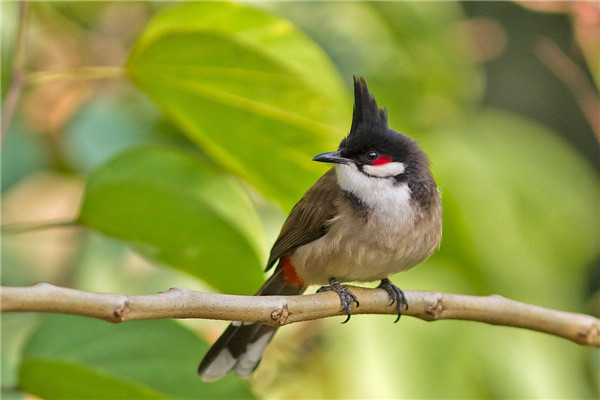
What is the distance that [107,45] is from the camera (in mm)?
2934

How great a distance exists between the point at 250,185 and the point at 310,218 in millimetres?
385

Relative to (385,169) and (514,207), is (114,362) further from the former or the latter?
(514,207)

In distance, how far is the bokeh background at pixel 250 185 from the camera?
1689mm

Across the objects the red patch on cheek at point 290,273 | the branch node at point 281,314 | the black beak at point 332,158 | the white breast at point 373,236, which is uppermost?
the black beak at point 332,158

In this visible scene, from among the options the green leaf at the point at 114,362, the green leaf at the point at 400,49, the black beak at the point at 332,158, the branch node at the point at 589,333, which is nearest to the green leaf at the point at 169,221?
the green leaf at the point at 114,362

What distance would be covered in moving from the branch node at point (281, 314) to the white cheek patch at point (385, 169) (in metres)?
0.79

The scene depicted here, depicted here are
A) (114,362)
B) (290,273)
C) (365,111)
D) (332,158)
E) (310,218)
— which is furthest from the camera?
(290,273)

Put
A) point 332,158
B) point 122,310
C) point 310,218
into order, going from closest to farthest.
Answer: point 122,310
point 332,158
point 310,218

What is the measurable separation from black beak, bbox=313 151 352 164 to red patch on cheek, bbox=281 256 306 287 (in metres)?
0.41

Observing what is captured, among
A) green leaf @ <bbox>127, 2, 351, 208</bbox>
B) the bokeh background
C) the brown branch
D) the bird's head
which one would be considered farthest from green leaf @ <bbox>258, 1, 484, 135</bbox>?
the brown branch

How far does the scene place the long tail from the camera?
204cm

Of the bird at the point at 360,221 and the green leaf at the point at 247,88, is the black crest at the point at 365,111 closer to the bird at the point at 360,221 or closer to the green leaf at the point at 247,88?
the bird at the point at 360,221

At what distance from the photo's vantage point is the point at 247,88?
73.6 inches

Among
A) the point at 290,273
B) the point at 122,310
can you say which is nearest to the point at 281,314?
the point at 122,310
